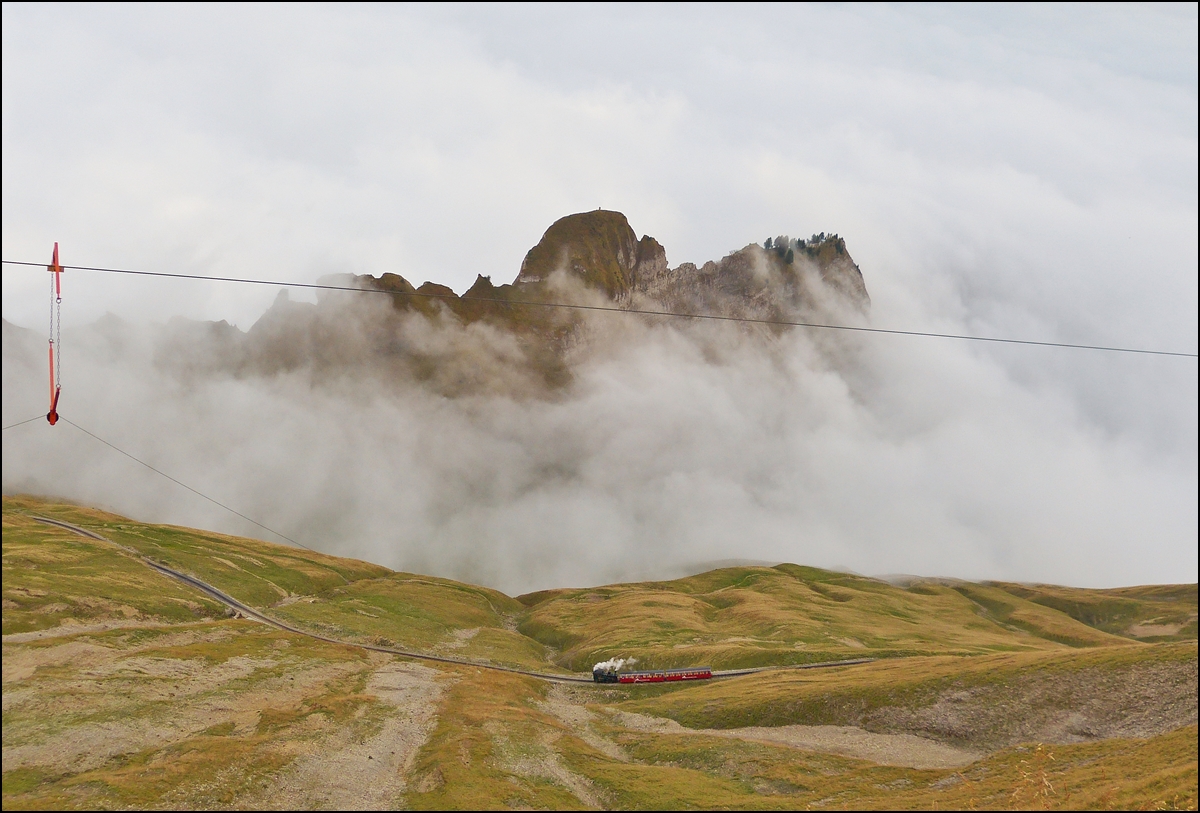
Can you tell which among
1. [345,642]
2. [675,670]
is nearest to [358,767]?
[345,642]

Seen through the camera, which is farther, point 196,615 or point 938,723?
point 196,615

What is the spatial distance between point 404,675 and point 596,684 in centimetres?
3874

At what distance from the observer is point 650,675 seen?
13000 cm

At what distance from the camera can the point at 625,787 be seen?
6650 centimetres

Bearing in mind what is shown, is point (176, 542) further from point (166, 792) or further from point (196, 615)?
point (166, 792)

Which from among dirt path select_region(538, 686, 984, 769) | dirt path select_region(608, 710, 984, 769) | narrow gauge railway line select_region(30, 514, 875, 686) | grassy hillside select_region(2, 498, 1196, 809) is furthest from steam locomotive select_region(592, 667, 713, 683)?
dirt path select_region(608, 710, 984, 769)

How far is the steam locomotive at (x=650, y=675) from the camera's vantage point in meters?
128

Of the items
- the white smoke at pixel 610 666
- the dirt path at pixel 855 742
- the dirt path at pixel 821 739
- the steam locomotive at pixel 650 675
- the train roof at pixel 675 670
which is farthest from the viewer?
the white smoke at pixel 610 666

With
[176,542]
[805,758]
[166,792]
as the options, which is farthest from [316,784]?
[176,542]

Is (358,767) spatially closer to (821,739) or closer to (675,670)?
(821,739)

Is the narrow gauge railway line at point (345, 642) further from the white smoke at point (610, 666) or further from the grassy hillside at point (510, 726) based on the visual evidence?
the grassy hillside at point (510, 726)

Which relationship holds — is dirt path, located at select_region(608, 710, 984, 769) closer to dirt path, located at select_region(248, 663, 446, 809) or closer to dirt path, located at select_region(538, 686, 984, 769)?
dirt path, located at select_region(538, 686, 984, 769)

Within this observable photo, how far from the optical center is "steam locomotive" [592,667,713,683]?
419ft

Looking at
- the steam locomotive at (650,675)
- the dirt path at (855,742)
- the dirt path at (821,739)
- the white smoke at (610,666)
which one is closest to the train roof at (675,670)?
the steam locomotive at (650,675)
